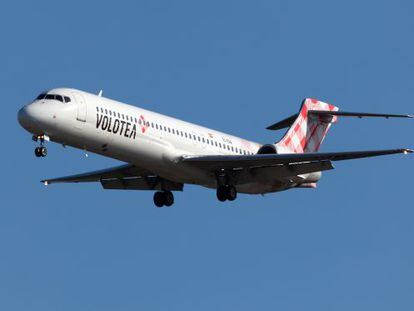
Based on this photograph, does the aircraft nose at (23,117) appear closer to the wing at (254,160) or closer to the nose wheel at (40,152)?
the nose wheel at (40,152)

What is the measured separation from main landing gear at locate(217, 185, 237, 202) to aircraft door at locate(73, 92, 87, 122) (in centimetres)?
530

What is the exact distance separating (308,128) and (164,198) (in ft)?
20.3

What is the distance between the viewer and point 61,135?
1312 inches

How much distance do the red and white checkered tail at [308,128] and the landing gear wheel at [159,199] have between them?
4.68m

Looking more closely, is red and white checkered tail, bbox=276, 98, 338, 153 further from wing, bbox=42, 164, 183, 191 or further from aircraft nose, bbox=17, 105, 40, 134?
aircraft nose, bbox=17, 105, 40, 134

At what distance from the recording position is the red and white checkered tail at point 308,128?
1583 inches

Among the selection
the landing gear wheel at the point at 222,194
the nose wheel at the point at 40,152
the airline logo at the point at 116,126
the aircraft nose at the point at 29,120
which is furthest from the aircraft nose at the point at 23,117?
the landing gear wheel at the point at 222,194

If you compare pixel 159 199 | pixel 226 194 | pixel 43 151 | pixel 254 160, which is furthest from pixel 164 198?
pixel 43 151

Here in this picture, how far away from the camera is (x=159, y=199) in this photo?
38438mm

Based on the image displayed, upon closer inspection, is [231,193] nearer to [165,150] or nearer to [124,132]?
[165,150]

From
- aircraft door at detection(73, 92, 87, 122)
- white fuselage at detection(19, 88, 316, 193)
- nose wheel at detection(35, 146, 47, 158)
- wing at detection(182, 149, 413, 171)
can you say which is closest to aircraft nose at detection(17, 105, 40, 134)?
white fuselage at detection(19, 88, 316, 193)

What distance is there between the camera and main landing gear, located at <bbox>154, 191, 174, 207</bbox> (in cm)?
3834

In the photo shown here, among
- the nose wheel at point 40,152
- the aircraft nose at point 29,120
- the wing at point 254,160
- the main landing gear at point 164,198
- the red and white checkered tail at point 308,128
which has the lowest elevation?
the nose wheel at point 40,152

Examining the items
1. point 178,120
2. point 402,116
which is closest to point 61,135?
point 178,120
